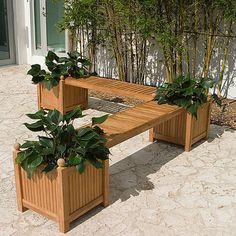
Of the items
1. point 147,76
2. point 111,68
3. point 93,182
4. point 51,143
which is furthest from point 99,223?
point 111,68

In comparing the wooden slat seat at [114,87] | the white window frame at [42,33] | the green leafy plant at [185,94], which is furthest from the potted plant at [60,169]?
the white window frame at [42,33]

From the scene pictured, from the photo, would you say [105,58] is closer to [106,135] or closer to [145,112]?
[145,112]

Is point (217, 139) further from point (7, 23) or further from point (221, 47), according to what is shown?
point (7, 23)

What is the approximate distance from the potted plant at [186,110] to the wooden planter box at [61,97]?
4.95 ft

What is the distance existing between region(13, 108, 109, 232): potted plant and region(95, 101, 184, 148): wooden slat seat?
1.08 feet

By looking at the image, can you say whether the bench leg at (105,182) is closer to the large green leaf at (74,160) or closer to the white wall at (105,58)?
the large green leaf at (74,160)

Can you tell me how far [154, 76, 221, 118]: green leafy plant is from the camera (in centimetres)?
406

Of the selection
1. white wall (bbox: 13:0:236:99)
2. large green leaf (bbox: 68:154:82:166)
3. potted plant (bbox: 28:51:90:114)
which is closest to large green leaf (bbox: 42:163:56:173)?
large green leaf (bbox: 68:154:82:166)

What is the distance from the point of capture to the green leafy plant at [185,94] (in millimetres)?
4059

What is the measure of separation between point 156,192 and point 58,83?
8.23ft

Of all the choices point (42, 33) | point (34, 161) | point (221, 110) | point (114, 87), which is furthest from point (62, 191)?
point (42, 33)

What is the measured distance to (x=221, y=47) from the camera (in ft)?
19.5

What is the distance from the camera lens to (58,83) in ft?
17.3

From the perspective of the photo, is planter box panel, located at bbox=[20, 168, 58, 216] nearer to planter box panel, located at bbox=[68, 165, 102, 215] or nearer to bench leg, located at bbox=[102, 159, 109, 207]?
planter box panel, located at bbox=[68, 165, 102, 215]
